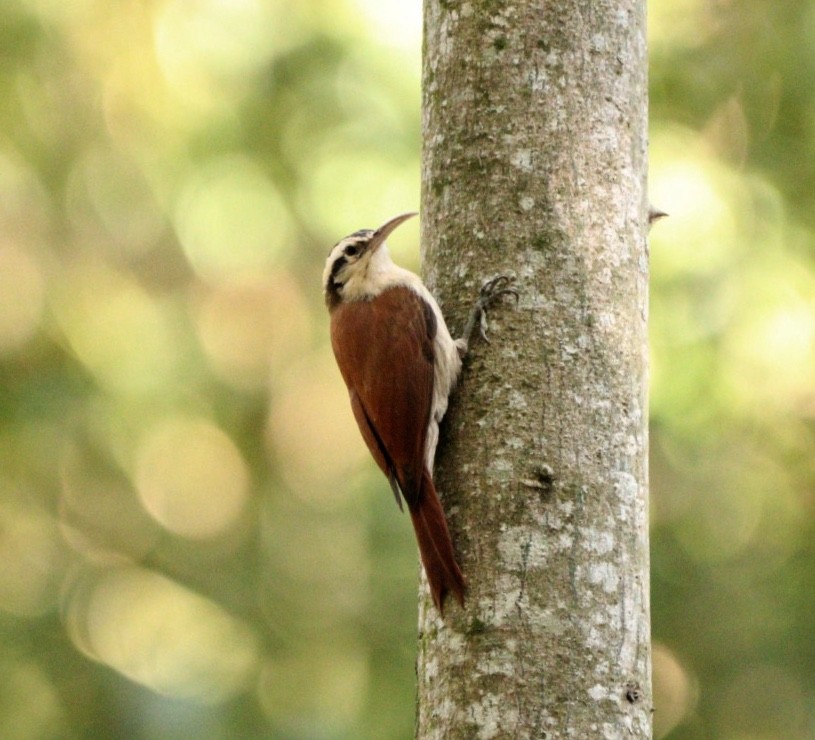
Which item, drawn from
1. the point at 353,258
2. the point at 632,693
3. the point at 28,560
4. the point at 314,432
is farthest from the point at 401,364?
the point at 314,432

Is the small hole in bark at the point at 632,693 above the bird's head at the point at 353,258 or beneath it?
beneath

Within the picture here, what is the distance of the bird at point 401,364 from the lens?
313 cm

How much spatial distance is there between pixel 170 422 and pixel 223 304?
1059 mm

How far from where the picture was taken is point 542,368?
310cm

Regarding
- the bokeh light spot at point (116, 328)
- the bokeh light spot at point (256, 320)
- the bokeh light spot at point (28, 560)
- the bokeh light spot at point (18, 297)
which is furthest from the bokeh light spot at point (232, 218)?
the bokeh light spot at point (28, 560)

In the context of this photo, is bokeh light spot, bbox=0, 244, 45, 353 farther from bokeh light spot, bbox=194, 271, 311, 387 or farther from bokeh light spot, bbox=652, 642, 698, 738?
bokeh light spot, bbox=652, 642, 698, 738

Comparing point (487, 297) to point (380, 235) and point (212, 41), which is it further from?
point (212, 41)

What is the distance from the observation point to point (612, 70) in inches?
130

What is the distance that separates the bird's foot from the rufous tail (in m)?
0.43

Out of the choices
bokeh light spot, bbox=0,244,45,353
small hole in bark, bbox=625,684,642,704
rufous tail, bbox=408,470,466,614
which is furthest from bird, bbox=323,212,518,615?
bokeh light spot, bbox=0,244,45,353

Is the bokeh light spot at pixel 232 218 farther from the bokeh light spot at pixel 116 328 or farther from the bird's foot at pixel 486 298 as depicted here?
the bird's foot at pixel 486 298

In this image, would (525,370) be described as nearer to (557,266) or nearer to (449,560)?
(557,266)

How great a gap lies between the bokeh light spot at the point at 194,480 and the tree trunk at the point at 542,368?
4802mm

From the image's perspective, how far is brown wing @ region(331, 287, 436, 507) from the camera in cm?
348
